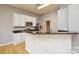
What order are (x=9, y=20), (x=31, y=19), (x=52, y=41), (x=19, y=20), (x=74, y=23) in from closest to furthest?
1. (x=31, y=19)
2. (x=19, y=20)
3. (x=74, y=23)
4. (x=52, y=41)
5. (x=9, y=20)

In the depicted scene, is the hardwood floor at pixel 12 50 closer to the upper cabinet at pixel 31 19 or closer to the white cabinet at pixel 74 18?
the upper cabinet at pixel 31 19

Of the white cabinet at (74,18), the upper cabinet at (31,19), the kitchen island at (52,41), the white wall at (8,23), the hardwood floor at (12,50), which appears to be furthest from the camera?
the kitchen island at (52,41)

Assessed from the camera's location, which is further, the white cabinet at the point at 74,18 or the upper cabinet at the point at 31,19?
the white cabinet at the point at 74,18

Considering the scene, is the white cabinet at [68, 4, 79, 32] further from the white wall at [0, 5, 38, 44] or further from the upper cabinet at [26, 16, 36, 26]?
the white wall at [0, 5, 38, 44]

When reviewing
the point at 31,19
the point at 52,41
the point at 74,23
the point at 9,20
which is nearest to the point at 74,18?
the point at 74,23

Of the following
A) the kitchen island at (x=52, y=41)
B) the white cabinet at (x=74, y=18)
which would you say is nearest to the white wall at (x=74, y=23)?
the white cabinet at (x=74, y=18)

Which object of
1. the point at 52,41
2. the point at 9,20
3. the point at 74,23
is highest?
the point at 9,20

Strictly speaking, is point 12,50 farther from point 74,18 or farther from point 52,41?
point 74,18

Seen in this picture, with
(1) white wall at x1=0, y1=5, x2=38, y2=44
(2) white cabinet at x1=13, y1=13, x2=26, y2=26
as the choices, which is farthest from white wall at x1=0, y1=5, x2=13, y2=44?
(2) white cabinet at x1=13, y1=13, x2=26, y2=26

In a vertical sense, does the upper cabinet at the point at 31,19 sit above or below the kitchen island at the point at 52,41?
above

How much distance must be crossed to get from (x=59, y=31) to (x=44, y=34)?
41 cm

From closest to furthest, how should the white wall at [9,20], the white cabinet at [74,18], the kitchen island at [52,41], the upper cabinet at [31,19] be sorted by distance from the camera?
the upper cabinet at [31,19], the white wall at [9,20], the white cabinet at [74,18], the kitchen island at [52,41]
